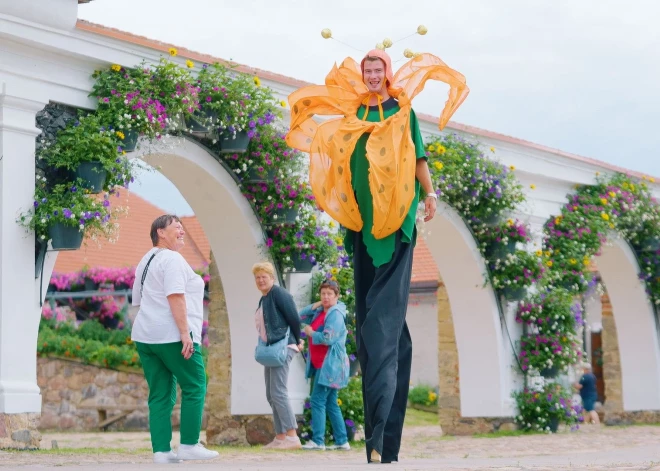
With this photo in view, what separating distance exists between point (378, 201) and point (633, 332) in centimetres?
1089

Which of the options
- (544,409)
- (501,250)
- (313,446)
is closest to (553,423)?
(544,409)

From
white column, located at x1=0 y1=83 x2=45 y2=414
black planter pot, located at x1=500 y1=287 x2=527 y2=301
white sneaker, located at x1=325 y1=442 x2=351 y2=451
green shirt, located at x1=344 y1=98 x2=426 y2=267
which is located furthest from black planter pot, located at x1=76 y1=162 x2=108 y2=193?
black planter pot, located at x1=500 y1=287 x2=527 y2=301

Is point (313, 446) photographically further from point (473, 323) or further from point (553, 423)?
point (553, 423)

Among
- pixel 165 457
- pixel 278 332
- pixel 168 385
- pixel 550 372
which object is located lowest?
pixel 165 457

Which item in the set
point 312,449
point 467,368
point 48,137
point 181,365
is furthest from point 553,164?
point 181,365

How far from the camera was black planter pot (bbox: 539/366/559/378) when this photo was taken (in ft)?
39.9

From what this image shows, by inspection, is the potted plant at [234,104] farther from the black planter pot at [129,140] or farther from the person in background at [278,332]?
the person in background at [278,332]

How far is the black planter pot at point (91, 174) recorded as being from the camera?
7770mm

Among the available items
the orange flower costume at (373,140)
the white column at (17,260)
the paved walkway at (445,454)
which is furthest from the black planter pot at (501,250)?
the orange flower costume at (373,140)

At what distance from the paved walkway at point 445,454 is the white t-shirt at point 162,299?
66 cm

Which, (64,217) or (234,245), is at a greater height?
(234,245)

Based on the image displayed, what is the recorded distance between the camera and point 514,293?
1196 centimetres

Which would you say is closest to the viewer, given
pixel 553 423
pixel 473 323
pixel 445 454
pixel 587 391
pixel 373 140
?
pixel 373 140

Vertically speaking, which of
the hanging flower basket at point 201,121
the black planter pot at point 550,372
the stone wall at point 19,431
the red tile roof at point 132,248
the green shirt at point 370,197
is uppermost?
the red tile roof at point 132,248
